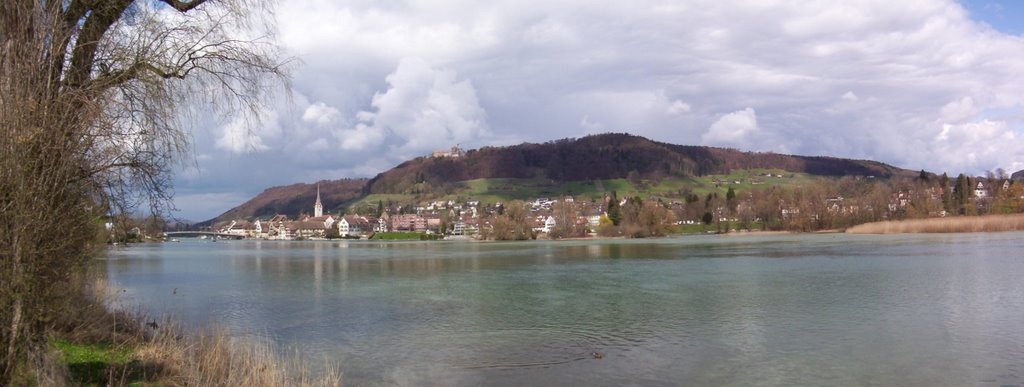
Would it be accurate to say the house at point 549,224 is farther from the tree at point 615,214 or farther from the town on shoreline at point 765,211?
the tree at point 615,214

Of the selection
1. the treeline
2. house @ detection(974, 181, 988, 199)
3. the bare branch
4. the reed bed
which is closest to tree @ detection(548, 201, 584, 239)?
the treeline

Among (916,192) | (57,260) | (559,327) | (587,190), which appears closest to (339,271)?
(559,327)

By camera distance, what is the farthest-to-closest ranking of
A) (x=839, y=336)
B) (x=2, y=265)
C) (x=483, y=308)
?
(x=483, y=308), (x=839, y=336), (x=2, y=265)

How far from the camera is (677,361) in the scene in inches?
520

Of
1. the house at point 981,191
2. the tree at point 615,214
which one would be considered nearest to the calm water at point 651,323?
the tree at point 615,214

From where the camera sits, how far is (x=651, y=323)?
17.8 metres

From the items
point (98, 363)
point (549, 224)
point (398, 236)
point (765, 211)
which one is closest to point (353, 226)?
point (398, 236)

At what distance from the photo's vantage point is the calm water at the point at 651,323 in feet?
40.7

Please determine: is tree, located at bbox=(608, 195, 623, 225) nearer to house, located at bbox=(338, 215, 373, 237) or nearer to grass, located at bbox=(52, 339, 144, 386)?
house, located at bbox=(338, 215, 373, 237)

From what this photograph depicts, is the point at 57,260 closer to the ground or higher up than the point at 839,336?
higher up

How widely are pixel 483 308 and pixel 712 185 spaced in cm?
17933

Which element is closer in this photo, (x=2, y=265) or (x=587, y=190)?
(x=2, y=265)

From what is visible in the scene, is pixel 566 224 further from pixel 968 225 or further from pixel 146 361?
pixel 146 361

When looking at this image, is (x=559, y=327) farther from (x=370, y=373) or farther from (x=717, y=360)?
(x=370, y=373)
